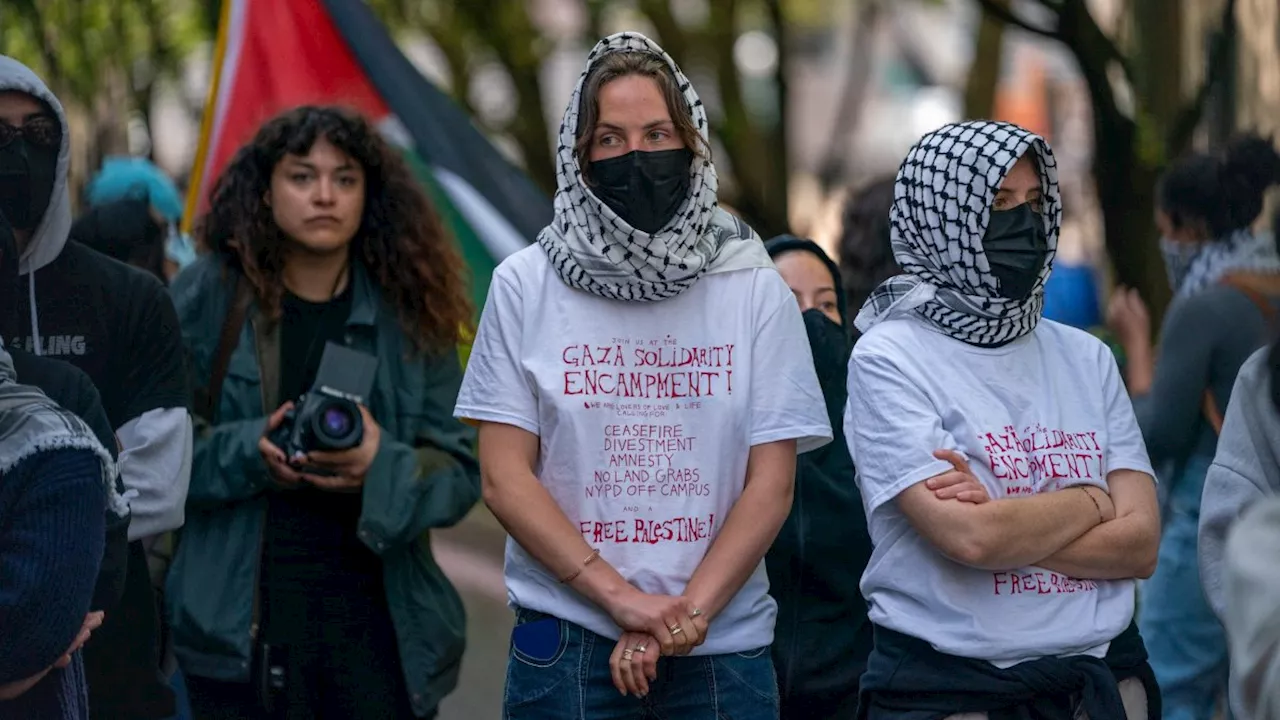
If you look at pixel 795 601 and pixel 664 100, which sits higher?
pixel 664 100

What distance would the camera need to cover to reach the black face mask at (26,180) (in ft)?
13.6

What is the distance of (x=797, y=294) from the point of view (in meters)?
5.02

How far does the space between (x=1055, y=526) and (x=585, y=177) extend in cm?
113

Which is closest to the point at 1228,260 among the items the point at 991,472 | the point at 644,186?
the point at 991,472

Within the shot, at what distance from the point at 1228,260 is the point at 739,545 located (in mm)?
2419

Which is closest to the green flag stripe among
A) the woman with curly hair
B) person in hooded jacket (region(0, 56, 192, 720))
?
the woman with curly hair

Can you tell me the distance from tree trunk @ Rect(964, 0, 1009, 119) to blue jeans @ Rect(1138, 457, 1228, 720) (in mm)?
8839

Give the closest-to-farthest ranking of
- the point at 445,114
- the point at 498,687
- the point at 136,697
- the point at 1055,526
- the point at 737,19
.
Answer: the point at 1055,526 → the point at 136,697 → the point at 445,114 → the point at 498,687 → the point at 737,19

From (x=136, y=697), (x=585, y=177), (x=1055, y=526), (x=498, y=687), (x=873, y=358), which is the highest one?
(x=585, y=177)

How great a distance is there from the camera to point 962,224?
393 cm

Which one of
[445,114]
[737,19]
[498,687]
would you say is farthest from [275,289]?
[737,19]

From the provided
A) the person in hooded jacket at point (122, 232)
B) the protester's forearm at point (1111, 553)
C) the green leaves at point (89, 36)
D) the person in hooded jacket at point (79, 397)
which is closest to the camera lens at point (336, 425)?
the person in hooded jacket at point (79, 397)

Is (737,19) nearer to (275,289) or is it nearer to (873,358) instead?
(275,289)

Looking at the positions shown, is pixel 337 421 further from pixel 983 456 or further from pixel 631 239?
pixel 983 456
